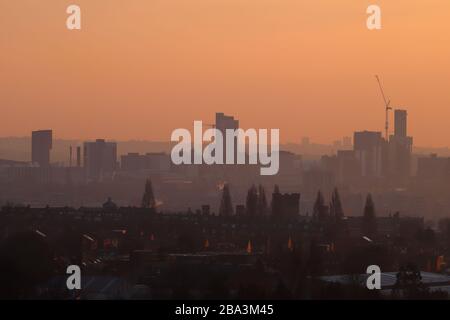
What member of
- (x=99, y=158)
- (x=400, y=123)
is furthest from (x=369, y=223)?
(x=99, y=158)

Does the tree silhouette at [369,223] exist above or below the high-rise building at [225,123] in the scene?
below

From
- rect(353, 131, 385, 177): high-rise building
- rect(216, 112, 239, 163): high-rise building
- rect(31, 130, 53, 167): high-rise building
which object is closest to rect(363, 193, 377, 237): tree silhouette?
rect(216, 112, 239, 163): high-rise building

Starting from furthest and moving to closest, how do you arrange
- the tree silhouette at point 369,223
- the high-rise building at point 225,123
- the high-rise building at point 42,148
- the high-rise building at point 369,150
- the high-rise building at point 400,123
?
the high-rise building at point 369,150 → the high-rise building at point 400,123 → the high-rise building at point 42,148 → the high-rise building at point 225,123 → the tree silhouette at point 369,223

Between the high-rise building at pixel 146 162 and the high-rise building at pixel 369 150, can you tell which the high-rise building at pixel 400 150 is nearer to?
the high-rise building at pixel 369 150

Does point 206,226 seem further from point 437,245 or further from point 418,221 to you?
point 418,221

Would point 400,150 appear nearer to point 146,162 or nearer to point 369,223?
point 146,162

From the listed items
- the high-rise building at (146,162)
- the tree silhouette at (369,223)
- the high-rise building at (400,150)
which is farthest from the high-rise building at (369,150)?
the tree silhouette at (369,223)
